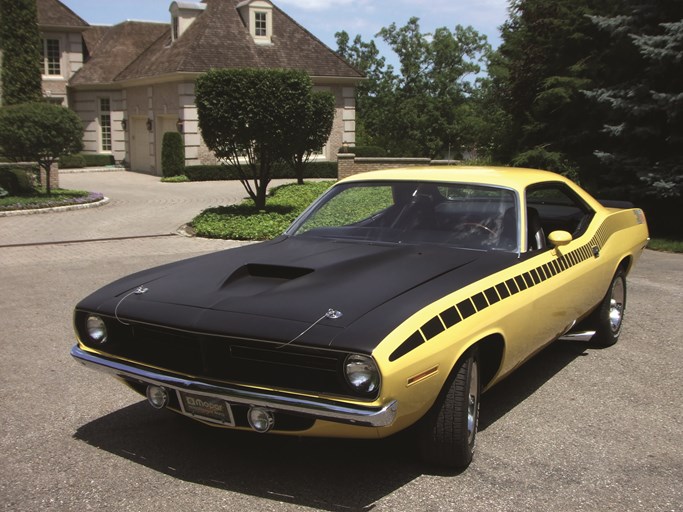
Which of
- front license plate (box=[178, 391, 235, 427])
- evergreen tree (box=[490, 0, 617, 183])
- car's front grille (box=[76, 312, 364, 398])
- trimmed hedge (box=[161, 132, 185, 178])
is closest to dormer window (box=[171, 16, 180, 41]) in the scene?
trimmed hedge (box=[161, 132, 185, 178])

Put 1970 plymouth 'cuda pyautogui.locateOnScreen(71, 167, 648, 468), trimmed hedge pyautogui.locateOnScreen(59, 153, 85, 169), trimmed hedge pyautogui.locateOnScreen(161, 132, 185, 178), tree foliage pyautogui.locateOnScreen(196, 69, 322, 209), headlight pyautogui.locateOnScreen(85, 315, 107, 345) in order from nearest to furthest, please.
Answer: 1970 plymouth 'cuda pyautogui.locateOnScreen(71, 167, 648, 468) < headlight pyautogui.locateOnScreen(85, 315, 107, 345) < tree foliage pyautogui.locateOnScreen(196, 69, 322, 209) < trimmed hedge pyautogui.locateOnScreen(161, 132, 185, 178) < trimmed hedge pyautogui.locateOnScreen(59, 153, 85, 169)

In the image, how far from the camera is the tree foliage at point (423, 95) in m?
66.6

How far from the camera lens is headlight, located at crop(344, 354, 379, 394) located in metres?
3.38

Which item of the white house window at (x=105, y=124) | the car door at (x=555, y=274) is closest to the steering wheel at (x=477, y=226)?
the car door at (x=555, y=274)

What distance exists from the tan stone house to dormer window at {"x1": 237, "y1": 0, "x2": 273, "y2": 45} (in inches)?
1.6

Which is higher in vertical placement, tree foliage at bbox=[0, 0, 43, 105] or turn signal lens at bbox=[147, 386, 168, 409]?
tree foliage at bbox=[0, 0, 43, 105]

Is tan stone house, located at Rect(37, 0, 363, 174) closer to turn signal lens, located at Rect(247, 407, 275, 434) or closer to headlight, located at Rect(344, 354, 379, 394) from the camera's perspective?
A: turn signal lens, located at Rect(247, 407, 275, 434)

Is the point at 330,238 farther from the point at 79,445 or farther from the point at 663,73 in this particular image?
the point at 663,73

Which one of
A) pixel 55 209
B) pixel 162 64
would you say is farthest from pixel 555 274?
pixel 162 64

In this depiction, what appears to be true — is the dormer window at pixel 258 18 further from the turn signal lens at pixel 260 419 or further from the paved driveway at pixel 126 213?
the turn signal lens at pixel 260 419

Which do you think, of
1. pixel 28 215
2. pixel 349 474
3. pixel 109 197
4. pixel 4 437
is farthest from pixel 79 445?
pixel 109 197

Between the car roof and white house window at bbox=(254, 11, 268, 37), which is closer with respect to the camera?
the car roof

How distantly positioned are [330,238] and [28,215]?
46.6 ft

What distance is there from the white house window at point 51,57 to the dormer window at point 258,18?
33.2 ft
